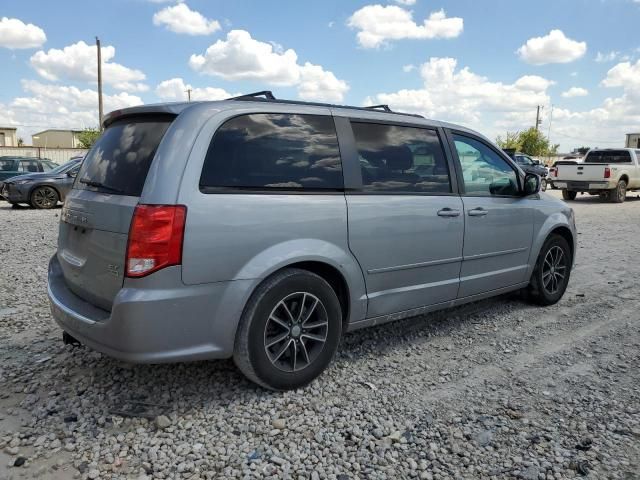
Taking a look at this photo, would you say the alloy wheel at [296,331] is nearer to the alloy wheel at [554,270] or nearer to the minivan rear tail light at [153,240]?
the minivan rear tail light at [153,240]

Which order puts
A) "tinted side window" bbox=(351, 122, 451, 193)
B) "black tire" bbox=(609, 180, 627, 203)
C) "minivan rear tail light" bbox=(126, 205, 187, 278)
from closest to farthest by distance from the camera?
"minivan rear tail light" bbox=(126, 205, 187, 278) < "tinted side window" bbox=(351, 122, 451, 193) < "black tire" bbox=(609, 180, 627, 203)

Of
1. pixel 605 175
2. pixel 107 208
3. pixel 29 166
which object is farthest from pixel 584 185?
pixel 29 166

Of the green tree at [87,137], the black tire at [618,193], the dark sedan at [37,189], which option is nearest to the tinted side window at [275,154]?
the dark sedan at [37,189]

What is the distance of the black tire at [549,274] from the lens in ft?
17.3

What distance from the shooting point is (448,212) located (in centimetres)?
414

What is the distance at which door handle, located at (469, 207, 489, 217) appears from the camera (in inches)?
171

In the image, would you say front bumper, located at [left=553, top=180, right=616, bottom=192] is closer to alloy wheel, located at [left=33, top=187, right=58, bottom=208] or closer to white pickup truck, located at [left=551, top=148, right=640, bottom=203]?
white pickup truck, located at [left=551, top=148, right=640, bottom=203]

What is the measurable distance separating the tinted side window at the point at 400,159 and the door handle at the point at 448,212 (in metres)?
0.17

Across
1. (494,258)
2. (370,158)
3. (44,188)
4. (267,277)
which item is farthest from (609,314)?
(44,188)

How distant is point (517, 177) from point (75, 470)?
422 cm

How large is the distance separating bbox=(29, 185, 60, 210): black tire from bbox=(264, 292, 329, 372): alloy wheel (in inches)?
558

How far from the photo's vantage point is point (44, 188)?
15.2m

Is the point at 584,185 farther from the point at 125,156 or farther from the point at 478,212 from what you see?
the point at 125,156

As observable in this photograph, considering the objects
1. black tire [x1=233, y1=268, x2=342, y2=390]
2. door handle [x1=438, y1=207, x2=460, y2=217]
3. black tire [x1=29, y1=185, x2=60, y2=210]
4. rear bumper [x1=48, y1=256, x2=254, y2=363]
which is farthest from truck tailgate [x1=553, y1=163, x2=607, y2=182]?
rear bumper [x1=48, y1=256, x2=254, y2=363]
